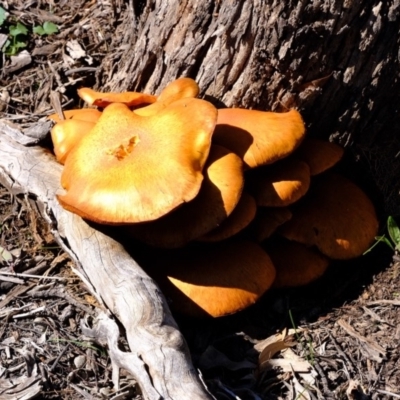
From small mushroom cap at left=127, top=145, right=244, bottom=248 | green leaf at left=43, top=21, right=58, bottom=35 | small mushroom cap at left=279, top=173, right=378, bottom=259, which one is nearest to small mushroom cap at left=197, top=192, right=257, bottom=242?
small mushroom cap at left=127, top=145, right=244, bottom=248

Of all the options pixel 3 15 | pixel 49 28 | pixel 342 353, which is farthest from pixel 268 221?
pixel 3 15

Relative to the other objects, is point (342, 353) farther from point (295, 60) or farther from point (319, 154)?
point (295, 60)

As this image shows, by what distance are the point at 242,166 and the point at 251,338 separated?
1.03 meters

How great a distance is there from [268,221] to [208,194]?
0.54m

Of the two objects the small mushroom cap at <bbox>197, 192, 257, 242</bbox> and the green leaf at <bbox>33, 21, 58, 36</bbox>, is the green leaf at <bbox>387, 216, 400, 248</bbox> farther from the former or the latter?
the green leaf at <bbox>33, 21, 58, 36</bbox>

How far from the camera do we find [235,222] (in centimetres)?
400

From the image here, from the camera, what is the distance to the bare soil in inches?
152

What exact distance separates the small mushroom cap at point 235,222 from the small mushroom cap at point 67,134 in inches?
37.5

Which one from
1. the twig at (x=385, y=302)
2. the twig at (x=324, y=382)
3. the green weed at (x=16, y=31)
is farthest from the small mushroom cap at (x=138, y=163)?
the green weed at (x=16, y=31)

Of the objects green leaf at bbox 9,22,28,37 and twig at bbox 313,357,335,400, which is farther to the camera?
green leaf at bbox 9,22,28,37

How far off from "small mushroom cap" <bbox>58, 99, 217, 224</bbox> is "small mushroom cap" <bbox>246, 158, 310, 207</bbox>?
0.48 m

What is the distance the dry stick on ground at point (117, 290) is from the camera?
344 cm

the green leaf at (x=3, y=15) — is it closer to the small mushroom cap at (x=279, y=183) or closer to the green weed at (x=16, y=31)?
the green weed at (x=16, y=31)

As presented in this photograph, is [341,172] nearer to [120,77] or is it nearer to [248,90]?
[248,90]
